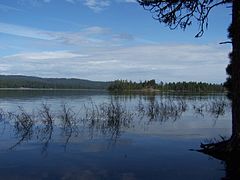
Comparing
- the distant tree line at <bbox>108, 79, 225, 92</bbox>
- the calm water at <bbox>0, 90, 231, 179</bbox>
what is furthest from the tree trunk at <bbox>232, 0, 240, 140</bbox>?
the distant tree line at <bbox>108, 79, 225, 92</bbox>

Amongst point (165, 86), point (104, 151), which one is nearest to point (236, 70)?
point (104, 151)

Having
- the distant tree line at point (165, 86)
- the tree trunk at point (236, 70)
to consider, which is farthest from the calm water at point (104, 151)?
the distant tree line at point (165, 86)

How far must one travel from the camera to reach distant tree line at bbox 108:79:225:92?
16912cm

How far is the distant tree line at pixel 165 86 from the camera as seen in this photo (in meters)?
169

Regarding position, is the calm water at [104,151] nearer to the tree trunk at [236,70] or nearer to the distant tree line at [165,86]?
the tree trunk at [236,70]

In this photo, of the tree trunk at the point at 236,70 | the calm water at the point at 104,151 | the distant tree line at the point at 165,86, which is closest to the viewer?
the calm water at the point at 104,151

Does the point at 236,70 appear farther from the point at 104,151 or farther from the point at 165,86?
the point at 165,86

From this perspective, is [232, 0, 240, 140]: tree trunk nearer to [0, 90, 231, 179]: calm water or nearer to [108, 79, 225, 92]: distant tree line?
[0, 90, 231, 179]: calm water

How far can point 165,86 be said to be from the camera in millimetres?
188250

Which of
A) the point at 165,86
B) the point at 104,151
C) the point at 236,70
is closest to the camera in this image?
the point at 236,70

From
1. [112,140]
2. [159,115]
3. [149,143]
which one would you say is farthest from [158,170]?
[159,115]

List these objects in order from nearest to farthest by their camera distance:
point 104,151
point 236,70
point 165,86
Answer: point 236,70, point 104,151, point 165,86

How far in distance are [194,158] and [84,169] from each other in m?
4.05

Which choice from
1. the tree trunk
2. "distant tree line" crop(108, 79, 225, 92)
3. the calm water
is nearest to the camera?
the calm water
